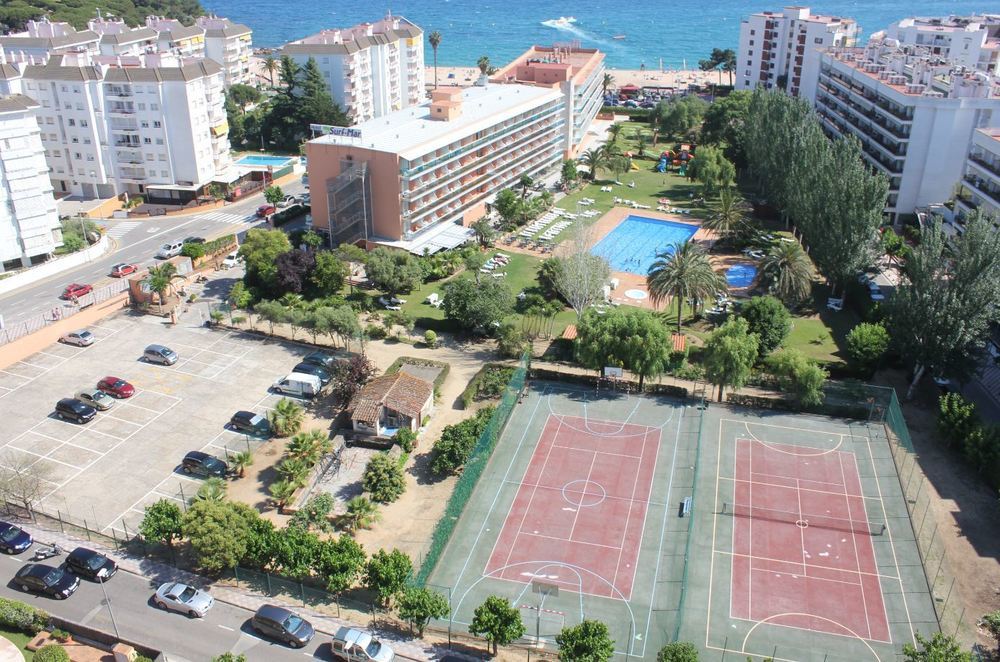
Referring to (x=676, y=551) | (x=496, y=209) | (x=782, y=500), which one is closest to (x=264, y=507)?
(x=676, y=551)

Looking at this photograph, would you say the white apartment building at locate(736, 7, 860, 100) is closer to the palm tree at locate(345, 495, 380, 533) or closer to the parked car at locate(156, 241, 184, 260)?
the parked car at locate(156, 241, 184, 260)

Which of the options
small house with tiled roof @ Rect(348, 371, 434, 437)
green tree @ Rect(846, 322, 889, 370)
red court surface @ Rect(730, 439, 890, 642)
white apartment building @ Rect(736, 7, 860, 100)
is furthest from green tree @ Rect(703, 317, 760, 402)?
white apartment building @ Rect(736, 7, 860, 100)

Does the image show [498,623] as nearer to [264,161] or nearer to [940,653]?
[940,653]

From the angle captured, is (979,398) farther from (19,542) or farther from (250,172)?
(250,172)

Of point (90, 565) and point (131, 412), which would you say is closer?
point (90, 565)

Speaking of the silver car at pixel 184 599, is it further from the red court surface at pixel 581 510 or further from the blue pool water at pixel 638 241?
the blue pool water at pixel 638 241

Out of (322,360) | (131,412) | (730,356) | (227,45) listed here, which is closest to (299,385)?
(322,360)
